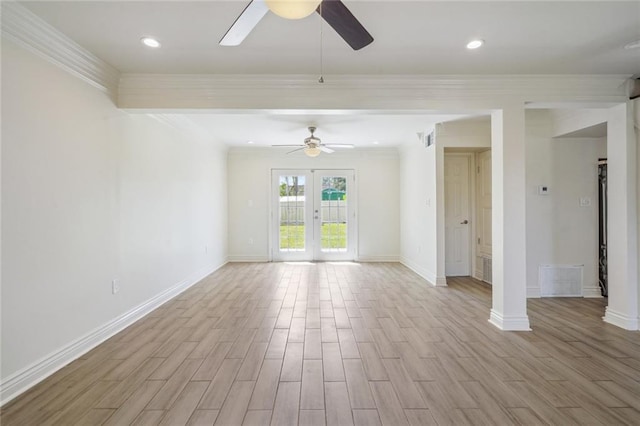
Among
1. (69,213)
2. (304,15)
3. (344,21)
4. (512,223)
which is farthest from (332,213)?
(304,15)

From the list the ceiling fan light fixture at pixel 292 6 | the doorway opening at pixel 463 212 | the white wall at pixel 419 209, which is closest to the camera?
the ceiling fan light fixture at pixel 292 6

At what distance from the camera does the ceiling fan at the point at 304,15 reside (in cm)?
120

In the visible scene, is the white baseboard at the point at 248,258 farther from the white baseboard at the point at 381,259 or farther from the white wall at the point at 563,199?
the white wall at the point at 563,199

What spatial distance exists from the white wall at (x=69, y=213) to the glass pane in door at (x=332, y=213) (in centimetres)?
331

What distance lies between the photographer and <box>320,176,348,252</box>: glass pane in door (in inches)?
248

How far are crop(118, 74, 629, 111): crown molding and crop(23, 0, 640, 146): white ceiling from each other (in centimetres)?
10

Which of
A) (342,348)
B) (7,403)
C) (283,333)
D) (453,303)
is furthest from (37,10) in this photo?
(453,303)

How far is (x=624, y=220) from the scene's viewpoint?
2826mm

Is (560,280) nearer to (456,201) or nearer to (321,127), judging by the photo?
(456,201)

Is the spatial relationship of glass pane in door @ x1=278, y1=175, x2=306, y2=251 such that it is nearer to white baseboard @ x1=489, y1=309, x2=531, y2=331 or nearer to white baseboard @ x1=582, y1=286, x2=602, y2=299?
white baseboard @ x1=489, y1=309, x2=531, y2=331

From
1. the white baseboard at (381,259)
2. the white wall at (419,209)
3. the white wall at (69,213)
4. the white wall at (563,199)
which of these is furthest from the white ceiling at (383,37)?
the white baseboard at (381,259)

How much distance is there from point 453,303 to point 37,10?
14.9 ft

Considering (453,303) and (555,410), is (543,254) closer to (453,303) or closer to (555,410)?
(453,303)

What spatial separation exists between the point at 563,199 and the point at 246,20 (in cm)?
432
